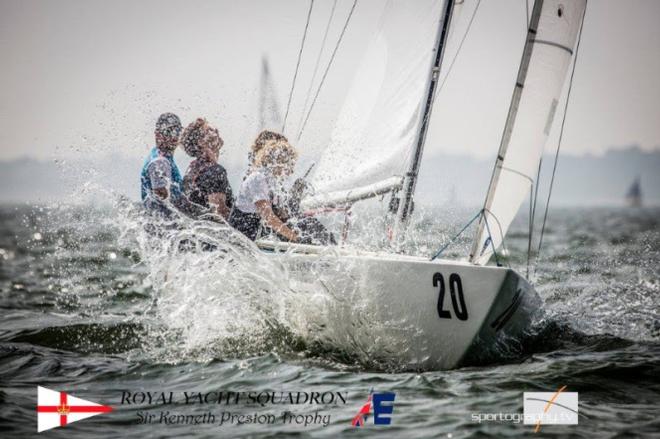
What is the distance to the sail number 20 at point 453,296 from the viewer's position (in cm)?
443

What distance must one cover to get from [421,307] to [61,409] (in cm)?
218

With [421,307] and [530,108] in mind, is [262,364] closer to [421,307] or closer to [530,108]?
[421,307]

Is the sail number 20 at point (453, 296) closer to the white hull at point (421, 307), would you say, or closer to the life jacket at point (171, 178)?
the white hull at point (421, 307)

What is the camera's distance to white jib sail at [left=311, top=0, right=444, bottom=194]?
21.0 feet

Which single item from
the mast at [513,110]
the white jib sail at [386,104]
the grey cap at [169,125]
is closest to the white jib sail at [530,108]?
the mast at [513,110]

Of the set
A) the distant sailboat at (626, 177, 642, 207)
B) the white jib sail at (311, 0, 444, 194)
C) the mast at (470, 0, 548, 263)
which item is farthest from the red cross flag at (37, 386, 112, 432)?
the distant sailboat at (626, 177, 642, 207)

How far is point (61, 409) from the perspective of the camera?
3740 millimetres

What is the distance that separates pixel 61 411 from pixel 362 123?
412 cm

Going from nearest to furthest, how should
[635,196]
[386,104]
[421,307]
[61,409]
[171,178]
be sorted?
1. [61,409]
2. [421,307]
3. [171,178]
4. [386,104]
5. [635,196]

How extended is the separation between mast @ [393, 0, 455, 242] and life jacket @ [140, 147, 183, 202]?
1871mm

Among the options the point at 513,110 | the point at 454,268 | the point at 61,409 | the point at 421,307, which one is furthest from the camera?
the point at 513,110

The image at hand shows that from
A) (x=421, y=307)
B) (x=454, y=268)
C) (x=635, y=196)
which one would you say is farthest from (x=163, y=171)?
(x=635, y=196)

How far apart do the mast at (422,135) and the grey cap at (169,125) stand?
78.1 inches

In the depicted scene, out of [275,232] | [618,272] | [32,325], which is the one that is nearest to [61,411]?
[275,232]
